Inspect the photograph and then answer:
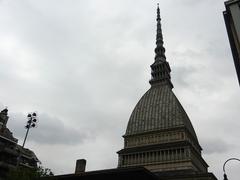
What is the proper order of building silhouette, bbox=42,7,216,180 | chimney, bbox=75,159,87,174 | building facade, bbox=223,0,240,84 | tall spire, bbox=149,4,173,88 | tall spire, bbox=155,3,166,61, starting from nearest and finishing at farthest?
building facade, bbox=223,0,240,84 → chimney, bbox=75,159,87,174 → building silhouette, bbox=42,7,216,180 → tall spire, bbox=149,4,173,88 → tall spire, bbox=155,3,166,61

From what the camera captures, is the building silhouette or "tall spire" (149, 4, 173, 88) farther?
"tall spire" (149, 4, 173, 88)

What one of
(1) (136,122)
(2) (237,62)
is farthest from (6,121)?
(2) (237,62)

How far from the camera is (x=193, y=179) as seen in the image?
71.1 m

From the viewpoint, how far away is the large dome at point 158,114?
93.7 metres

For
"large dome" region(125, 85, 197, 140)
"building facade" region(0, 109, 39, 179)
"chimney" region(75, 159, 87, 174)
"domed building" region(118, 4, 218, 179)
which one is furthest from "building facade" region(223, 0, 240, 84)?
"large dome" region(125, 85, 197, 140)

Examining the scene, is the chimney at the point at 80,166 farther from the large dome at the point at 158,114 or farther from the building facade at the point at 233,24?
the large dome at the point at 158,114

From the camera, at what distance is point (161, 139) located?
9106 cm

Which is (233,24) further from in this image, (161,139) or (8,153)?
(161,139)

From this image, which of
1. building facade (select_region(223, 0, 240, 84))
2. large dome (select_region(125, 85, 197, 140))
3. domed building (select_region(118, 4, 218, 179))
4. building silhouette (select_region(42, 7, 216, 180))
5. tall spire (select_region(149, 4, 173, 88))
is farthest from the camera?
tall spire (select_region(149, 4, 173, 88))

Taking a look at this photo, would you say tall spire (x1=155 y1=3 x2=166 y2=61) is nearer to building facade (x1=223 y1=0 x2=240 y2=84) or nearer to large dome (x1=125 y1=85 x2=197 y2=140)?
large dome (x1=125 y1=85 x2=197 y2=140)

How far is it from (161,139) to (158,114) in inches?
395

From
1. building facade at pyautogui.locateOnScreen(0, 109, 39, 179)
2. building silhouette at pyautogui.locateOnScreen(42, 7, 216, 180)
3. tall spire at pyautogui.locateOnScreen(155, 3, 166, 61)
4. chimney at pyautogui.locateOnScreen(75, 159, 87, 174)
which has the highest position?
tall spire at pyautogui.locateOnScreen(155, 3, 166, 61)

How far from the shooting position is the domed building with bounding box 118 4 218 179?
8388 cm

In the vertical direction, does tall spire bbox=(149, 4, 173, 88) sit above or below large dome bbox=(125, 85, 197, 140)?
above
